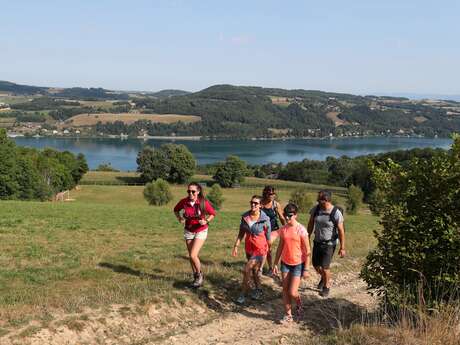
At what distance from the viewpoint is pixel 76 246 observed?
13.4 meters

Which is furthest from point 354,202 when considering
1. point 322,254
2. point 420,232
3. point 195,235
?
point 420,232

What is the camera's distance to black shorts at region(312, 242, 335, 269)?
9.20 metres

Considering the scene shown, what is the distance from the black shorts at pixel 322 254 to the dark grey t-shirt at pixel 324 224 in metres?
0.16

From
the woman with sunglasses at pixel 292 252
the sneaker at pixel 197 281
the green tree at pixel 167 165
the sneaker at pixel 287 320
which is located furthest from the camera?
the green tree at pixel 167 165

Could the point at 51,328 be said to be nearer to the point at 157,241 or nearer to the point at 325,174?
the point at 157,241

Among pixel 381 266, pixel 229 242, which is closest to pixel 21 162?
pixel 229 242

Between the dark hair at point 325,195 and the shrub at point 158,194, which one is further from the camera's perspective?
the shrub at point 158,194

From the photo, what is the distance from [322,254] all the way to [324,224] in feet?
2.25

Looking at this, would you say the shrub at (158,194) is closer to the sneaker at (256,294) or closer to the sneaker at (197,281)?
the sneaker at (197,281)

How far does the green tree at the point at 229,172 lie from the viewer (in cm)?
8381

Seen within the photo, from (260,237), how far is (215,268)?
8.60 feet

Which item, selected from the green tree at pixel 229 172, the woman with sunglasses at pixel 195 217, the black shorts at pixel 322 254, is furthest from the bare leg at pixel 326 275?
the green tree at pixel 229 172

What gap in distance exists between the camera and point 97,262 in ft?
37.3

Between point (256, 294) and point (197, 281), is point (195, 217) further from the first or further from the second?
point (256, 294)
